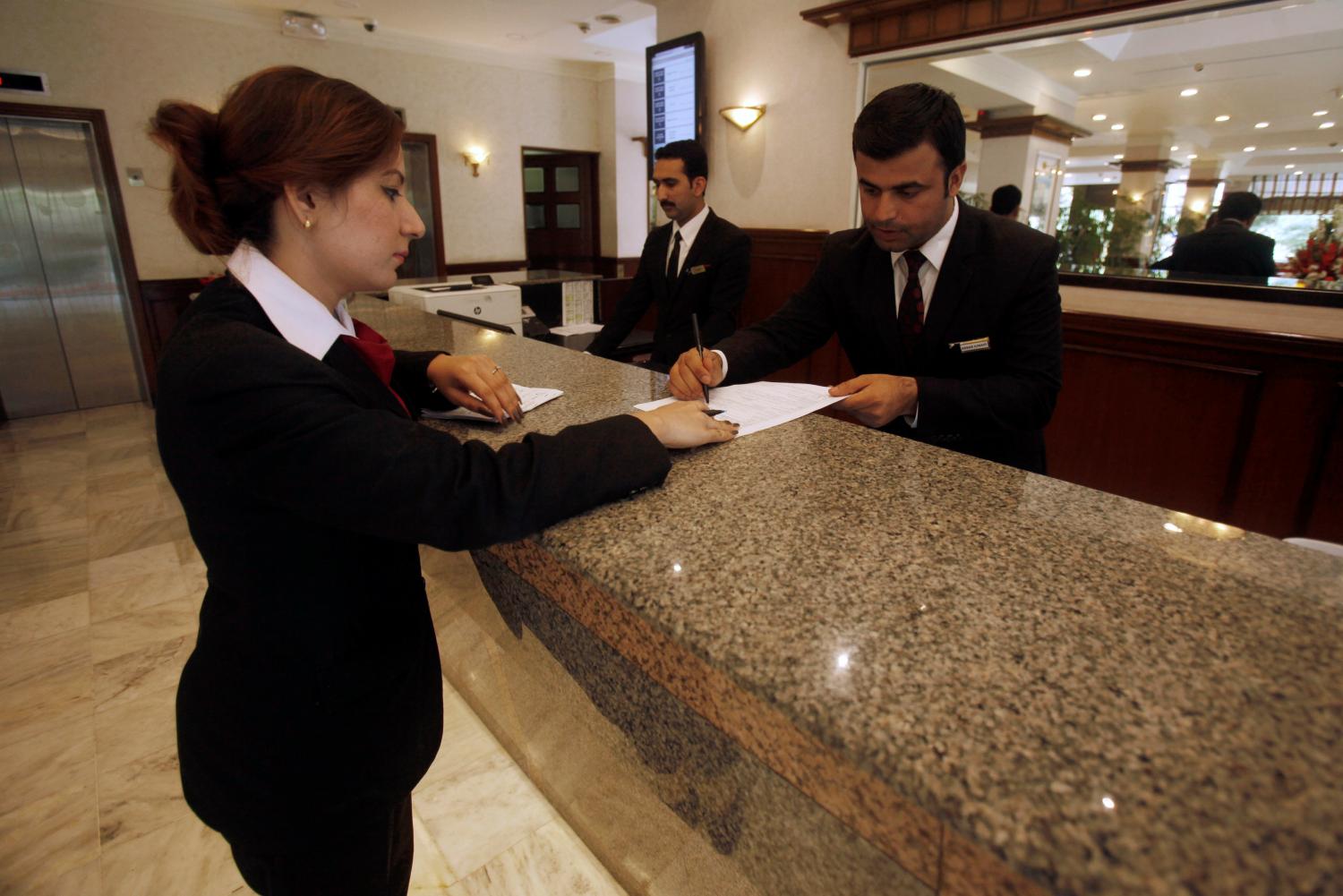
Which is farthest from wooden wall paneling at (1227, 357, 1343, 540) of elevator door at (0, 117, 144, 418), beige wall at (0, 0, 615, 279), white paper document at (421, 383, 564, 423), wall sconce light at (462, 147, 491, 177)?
elevator door at (0, 117, 144, 418)

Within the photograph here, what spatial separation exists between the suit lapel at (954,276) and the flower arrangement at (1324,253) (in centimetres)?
249

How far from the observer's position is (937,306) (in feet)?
5.70

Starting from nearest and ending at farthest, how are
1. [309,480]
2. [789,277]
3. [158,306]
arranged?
[309,480] → [789,277] → [158,306]

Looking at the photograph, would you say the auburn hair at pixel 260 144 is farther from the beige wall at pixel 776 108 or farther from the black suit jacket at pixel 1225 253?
the beige wall at pixel 776 108

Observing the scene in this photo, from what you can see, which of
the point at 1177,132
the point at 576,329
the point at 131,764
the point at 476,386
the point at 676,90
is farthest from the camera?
the point at 676,90

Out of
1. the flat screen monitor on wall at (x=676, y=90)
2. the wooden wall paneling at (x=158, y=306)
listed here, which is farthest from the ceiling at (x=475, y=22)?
the wooden wall paneling at (x=158, y=306)

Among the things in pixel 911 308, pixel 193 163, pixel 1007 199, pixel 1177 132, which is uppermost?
pixel 1177 132

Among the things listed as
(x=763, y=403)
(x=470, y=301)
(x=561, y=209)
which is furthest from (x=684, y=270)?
(x=561, y=209)

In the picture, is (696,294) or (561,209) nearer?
(696,294)

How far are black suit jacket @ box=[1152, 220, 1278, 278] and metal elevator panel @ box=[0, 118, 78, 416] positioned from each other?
892 cm

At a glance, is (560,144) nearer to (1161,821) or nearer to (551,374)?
(551,374)

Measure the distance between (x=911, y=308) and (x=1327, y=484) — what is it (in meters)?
2.52

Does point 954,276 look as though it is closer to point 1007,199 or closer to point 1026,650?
point 1026,650

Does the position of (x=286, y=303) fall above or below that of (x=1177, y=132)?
below
